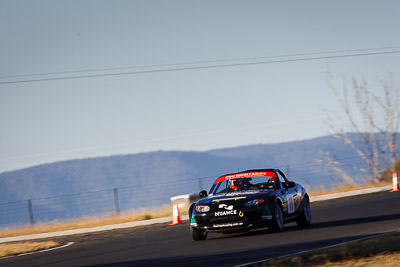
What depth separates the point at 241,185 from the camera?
17.1 m

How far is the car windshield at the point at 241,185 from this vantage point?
663 inches

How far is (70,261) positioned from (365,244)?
18.5 ft

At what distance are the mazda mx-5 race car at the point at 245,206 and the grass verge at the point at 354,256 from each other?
131 inches

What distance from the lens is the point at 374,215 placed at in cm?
1912

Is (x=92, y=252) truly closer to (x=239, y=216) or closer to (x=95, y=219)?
(x=239, y=216)

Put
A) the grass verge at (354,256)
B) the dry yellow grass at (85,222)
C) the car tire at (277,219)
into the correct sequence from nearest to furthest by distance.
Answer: the grass verge at (354,256) → the car tire at (277,219) → the dry yellow grass at (85,222)

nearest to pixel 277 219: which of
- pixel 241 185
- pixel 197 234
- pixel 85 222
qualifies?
pixel 241 185

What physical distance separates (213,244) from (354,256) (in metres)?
4.57

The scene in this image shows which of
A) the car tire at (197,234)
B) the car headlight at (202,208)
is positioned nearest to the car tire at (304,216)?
the car tire at (197,234)

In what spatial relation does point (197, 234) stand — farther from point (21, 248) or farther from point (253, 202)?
point (21, 248)

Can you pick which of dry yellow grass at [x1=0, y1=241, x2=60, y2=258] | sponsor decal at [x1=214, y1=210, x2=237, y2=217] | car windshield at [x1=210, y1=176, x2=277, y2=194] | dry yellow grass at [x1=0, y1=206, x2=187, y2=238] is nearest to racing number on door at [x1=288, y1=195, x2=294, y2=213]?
car windshield at [x1=210, y1=176, x2=277, y2=194]

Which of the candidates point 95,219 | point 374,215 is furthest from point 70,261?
point 95,219

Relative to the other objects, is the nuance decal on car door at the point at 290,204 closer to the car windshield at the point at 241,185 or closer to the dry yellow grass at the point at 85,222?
the car windshield at the point at 241,185

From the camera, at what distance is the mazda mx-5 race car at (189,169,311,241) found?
51.3 feet
